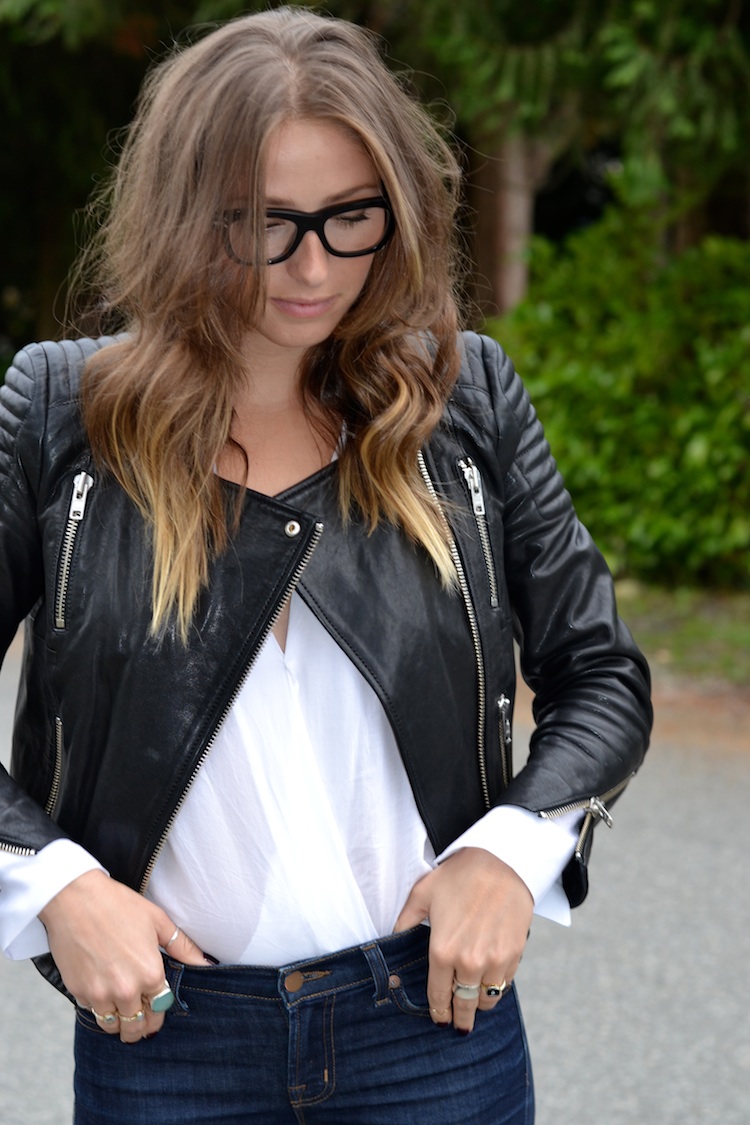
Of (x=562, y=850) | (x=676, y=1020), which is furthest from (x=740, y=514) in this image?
(x=562, y=850)

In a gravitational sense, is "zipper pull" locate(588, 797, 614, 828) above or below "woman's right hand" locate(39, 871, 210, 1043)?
above

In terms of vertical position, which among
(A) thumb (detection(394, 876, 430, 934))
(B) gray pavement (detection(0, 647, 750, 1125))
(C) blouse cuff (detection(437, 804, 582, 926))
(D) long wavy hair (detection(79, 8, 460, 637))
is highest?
(D) long wavy hair (detection(79, 8, 460, 637))

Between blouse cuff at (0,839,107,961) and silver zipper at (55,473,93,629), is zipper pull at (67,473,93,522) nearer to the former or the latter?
silver zipper at (55,473,93,629)

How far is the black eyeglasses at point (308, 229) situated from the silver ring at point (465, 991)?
2.67 ft

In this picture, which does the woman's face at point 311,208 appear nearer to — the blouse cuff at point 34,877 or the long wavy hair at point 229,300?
the long wavy hair at point 229,300

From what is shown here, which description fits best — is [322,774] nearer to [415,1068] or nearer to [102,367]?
[415,1068]

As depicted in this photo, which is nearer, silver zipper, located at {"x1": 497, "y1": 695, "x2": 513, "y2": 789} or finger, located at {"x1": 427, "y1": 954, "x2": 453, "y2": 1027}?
finger, located at {"x1": 427, "y1": 954, "x2": 453, "y2": 1027}

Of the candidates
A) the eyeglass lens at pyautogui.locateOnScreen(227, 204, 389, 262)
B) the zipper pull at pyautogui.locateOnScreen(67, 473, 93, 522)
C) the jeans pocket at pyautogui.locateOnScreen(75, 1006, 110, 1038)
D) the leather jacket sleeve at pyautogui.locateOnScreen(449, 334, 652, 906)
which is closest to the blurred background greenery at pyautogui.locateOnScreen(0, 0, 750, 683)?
the leather jacket sleeve at pyautogui.locateOnScreen(449, 334, 652, 906)

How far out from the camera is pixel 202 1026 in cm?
157

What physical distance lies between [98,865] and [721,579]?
6.50 metres

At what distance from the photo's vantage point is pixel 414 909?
1.58 meters

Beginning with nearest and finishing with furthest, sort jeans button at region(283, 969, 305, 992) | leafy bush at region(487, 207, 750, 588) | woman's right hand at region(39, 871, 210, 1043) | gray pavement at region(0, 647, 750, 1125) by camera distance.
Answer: woman's right hand at region(39, 871, 210, 1043), jeans button at region(283, 969, 305, 992), gray pavement at region(0, 647, 750, 1125), leafy bush at region(487, 207, 750, 588)

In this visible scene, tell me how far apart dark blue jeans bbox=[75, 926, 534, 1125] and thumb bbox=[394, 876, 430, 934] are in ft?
0.04

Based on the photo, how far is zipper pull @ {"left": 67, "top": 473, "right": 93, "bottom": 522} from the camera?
4.99 feet
